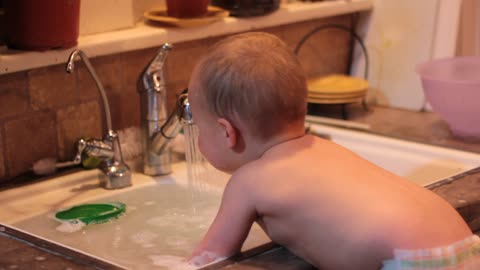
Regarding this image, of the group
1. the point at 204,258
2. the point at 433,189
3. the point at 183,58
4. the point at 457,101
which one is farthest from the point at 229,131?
the point at 457,101

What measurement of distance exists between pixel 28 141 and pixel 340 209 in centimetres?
70

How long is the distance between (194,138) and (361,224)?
0.58 meters

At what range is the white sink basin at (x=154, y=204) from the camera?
148 centimetres

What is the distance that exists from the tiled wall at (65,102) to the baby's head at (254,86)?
467 millimetres

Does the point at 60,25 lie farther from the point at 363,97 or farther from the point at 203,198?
the point at 363,97

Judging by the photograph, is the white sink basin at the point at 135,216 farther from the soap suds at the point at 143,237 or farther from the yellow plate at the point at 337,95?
→ the yellow plate at the point at 337,95

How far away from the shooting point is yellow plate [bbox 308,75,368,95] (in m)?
2.11

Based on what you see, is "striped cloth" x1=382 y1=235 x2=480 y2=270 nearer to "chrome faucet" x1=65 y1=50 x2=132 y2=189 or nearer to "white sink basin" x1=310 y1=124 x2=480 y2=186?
"white sink basin" x1=310 y1=124 x2=480 y2=186

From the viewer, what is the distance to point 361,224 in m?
1.18

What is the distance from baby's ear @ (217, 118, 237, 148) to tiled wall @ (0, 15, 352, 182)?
50 centimetres

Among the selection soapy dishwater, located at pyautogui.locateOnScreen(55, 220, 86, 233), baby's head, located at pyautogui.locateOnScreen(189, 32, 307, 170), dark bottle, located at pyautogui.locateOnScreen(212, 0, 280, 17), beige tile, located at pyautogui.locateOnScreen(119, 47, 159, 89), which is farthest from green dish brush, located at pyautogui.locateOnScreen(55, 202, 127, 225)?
dark bottle, located at pyautogui.locateOnScreen(212, 0, 280, 17)

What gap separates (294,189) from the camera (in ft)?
4.01

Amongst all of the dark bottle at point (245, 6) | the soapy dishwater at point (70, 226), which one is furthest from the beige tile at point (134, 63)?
the soapy dishwater at point (70, 226)

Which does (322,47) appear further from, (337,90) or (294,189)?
(294,189)
